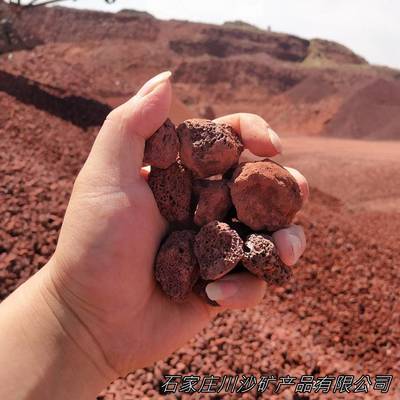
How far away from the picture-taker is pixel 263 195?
2.27m

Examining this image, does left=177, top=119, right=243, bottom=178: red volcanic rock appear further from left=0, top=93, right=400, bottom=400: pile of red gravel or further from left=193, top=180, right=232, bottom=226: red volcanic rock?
left=0, top=93, right=400, bottom=400: pile of red gravel

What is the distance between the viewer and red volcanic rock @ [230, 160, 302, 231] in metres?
2.26

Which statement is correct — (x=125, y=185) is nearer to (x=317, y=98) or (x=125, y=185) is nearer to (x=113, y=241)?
(x=113, y=241)

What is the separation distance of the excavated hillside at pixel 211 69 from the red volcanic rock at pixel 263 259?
8.62m

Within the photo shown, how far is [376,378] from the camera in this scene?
398 centimetres

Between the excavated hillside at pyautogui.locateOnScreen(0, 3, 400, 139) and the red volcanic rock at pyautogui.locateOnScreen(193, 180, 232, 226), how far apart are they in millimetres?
8372

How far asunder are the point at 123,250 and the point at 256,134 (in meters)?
0.83

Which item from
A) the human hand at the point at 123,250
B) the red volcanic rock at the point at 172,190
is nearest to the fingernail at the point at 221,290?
the human hand at the point at 123,250

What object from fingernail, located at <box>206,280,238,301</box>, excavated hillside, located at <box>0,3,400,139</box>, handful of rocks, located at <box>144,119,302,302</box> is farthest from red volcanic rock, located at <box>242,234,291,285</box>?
excavated hillside, located at <box>0,3,400,139</box>

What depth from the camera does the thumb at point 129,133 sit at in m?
2.14

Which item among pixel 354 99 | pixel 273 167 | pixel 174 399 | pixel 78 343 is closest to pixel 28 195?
pixel 174 399

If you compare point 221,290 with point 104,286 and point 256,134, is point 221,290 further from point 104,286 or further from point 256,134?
point 256,134

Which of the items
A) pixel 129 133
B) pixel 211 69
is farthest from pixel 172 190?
pixel 211 69

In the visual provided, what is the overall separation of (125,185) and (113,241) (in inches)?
9.9
